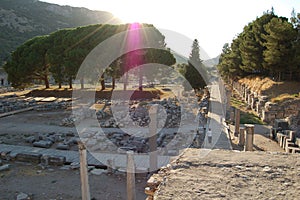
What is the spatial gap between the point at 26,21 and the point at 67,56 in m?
58.9

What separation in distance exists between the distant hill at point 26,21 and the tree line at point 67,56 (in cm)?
2591

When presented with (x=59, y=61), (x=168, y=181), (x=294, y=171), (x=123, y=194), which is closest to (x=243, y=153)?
(x=294, y=171)

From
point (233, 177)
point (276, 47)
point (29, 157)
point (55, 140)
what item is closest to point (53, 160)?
point (29, 157)

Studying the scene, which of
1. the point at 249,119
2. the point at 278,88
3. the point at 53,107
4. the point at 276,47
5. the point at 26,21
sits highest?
the point at 26,21

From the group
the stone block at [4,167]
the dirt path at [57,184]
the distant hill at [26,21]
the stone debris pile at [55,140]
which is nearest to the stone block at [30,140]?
the stone debris pile at [55,140]

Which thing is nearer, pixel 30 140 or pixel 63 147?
pixel 63 147

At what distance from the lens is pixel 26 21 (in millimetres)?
79438

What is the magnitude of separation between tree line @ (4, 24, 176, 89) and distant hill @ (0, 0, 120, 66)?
2591 centimetres

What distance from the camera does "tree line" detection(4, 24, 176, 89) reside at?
28875mm

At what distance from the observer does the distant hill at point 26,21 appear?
2575 inches

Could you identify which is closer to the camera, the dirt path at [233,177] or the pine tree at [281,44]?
the dirt path at [233,177]

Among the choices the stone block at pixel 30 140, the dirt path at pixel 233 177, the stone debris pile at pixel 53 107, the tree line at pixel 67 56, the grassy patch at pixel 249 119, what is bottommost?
the stone block at pixel 30 140

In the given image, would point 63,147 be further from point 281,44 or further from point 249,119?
point 281,44

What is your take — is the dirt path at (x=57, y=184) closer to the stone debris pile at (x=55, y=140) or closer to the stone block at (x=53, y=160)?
the stone block at (x=53, y=160)
